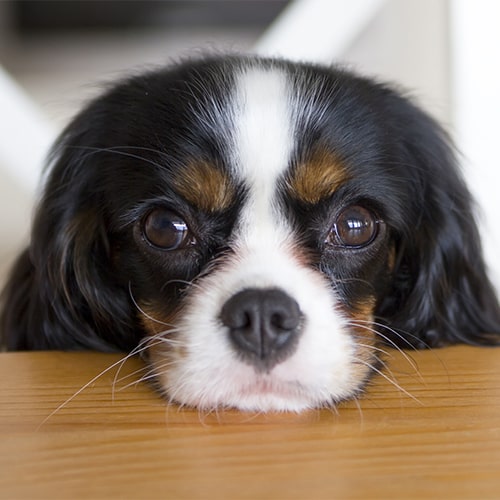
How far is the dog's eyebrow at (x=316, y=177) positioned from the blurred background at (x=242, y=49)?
1.56ft

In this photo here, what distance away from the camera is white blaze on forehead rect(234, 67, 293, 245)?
110cm

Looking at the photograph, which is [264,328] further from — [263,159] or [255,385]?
[263,159]

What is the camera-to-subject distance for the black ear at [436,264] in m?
1.28

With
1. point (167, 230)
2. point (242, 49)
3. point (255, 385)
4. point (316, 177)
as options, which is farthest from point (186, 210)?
point (242, 49)

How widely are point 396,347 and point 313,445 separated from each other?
1.34 ft

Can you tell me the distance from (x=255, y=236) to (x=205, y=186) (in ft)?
0.30

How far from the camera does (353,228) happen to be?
45.3 inches

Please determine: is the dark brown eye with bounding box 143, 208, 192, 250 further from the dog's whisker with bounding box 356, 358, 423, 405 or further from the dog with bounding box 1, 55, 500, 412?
the dog's whisker with bounding box 356, 358, 423, 405

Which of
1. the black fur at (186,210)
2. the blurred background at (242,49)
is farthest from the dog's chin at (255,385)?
the blurred background at (242,49)

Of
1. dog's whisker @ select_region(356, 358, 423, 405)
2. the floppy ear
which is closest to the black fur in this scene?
the floppy ear

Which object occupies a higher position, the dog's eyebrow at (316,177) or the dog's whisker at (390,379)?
the dog's eyebrow at (316,177)

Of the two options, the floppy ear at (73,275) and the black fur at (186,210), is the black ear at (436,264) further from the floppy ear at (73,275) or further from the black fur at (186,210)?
the floppy ear at (73,275)

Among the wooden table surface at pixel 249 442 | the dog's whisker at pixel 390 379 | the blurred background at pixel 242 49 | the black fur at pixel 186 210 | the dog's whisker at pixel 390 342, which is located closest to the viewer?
the wooden table surface at pixel 249 442

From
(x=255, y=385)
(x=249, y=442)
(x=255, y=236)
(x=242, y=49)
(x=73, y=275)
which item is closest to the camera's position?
(x=249, y=442)
